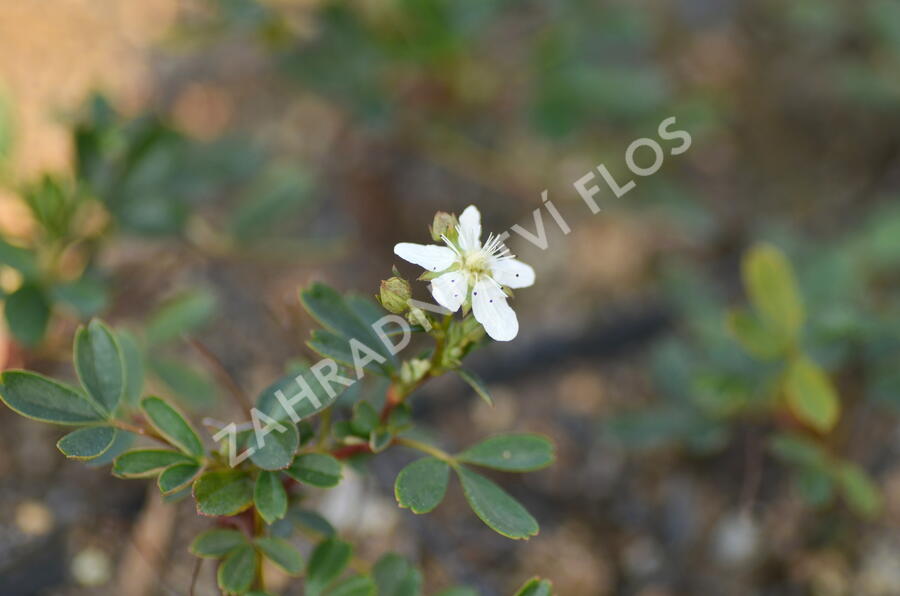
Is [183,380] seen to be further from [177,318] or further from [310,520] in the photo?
[310,520]

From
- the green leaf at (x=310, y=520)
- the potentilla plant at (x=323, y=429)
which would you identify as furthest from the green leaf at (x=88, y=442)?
the green leaf at (x=310, y=520)

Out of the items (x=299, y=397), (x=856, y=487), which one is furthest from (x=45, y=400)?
(x=856, y=487)

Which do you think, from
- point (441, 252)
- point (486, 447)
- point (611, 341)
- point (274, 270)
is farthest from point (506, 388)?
point (441, 252)

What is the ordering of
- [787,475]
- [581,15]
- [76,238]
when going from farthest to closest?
[581,15]
[787,475]
[76,238]

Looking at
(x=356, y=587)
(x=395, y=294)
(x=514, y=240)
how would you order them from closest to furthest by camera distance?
(x=395, y=294)
(x=356, y=587)
(x=514, y=240)

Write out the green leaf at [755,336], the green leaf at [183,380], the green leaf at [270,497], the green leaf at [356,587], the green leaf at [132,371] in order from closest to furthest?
the green leaf at [270,497] → the green leaf at [356,587] → the green leaf at [132,371] → the green leaf at [755,336] → the green leaf at [183,380]

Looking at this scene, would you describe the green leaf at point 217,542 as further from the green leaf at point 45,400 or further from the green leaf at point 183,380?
the green leaf at point 183,380

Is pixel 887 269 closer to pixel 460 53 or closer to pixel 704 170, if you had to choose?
pixel 704 170
